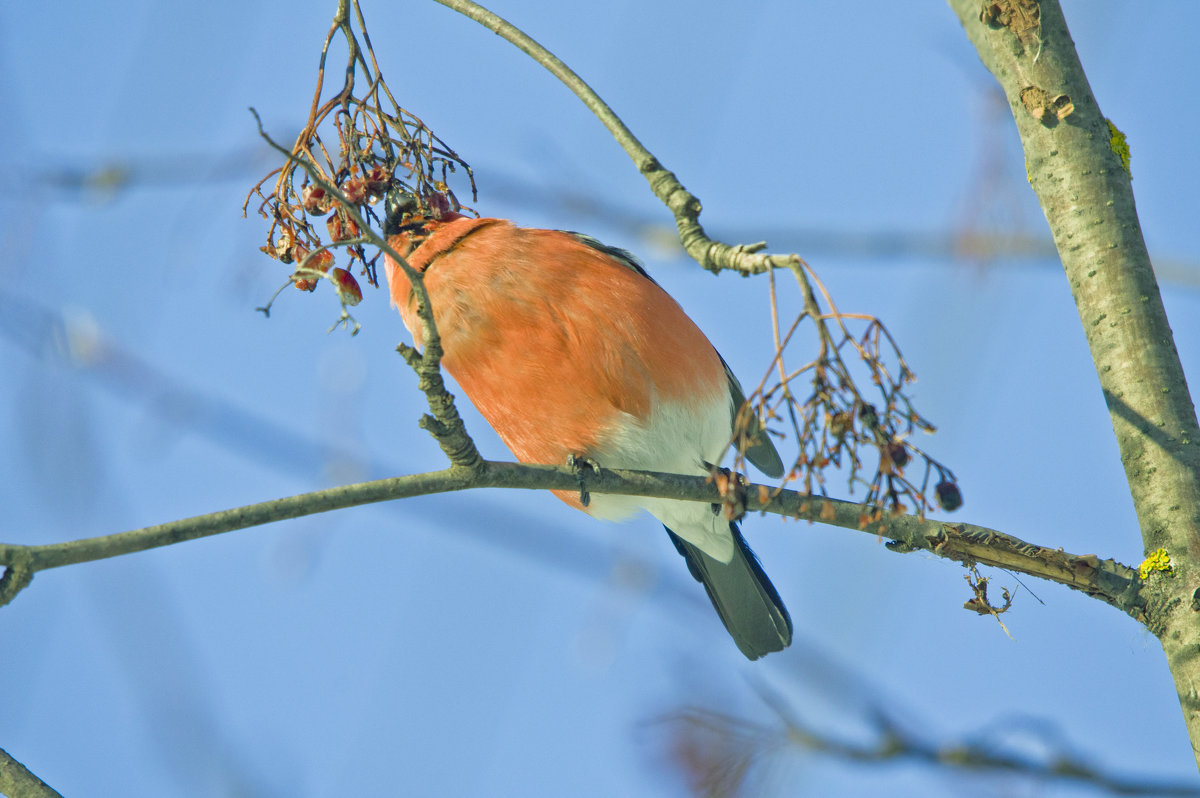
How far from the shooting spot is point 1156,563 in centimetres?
193

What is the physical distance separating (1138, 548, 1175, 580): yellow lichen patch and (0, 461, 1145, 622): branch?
0.07 feet

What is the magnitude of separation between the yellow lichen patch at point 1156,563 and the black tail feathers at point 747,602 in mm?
1706

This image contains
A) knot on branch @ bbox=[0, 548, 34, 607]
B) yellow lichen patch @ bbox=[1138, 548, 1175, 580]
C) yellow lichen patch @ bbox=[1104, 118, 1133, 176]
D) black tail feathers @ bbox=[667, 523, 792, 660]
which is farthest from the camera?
black tail feathers @ bbox=[667, 523, 792, 660]

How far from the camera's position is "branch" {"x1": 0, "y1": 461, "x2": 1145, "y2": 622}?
1.56m

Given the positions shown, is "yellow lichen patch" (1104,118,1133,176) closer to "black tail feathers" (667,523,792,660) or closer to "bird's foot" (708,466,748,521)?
"bird's foot" (708,466,748,521)

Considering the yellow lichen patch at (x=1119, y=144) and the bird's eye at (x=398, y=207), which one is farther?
the bird's eye at (x=398, y=207)

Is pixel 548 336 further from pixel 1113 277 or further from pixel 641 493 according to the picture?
pixel 1113 277

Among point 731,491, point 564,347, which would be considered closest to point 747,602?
point 564,347

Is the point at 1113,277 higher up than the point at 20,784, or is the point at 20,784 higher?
the point at 1113,277

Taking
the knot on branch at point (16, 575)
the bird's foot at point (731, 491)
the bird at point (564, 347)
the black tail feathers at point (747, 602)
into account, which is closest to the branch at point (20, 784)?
the knot on branch at point (16, 575)

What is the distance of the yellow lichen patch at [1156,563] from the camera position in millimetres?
1922

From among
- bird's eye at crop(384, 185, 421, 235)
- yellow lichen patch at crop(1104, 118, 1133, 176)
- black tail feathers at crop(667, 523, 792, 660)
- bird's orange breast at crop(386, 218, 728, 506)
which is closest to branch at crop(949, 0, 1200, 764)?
yellow lichen patch at crop(1104, 118, 1133, 176)

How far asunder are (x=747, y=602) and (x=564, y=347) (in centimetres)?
130

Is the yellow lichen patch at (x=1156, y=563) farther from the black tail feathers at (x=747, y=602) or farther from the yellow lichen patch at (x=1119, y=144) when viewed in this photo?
the black tail feathers at (x=747, y=602)
